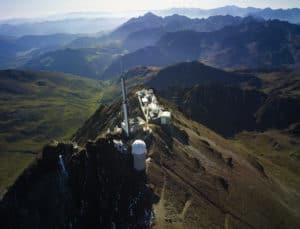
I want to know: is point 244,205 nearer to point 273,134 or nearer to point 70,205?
point 70,205

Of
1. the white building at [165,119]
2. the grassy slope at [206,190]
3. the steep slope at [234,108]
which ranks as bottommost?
the steep slope at [234,108]

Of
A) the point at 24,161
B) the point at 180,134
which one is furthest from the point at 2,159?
the point at 180,134

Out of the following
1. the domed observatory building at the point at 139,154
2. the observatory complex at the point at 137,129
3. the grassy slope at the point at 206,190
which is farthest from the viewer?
the observatory complex at the point at 137,129

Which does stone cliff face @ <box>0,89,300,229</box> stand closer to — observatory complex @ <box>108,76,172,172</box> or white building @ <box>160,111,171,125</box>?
observatory complex @ <box>108,76,172,172</box>

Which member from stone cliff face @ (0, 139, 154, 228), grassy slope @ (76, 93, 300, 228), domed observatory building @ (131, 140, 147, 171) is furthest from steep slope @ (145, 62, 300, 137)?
stone cliff face @ (0, 139, 154, 228)

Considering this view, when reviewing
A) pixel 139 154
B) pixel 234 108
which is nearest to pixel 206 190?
pixel 139 154

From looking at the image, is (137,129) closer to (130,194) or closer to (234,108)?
(130,194)

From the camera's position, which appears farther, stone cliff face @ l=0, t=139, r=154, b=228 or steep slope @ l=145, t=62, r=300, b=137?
steep slope @ l=145, t=62, r=300, b=137

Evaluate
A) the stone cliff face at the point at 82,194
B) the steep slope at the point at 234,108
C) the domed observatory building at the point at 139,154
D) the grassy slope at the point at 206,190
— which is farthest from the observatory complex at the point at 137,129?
the steep slope at the point at 234,108

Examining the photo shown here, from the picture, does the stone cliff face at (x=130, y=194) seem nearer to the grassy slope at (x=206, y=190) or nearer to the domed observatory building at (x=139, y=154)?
the grassy slope at (x=206, y=190)
